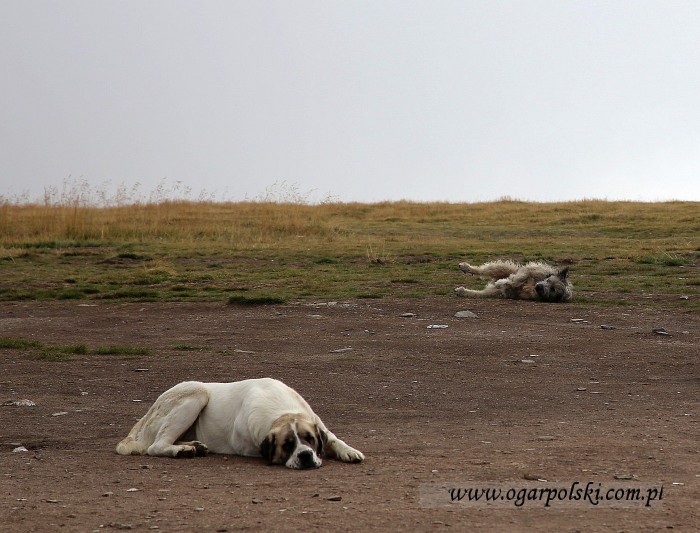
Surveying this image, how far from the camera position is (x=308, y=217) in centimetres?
2950

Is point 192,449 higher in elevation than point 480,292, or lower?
lower

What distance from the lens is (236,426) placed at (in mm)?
6508

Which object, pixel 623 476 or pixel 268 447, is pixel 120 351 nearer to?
pixel 268 447

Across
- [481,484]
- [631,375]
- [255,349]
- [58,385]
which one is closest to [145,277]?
[255,349]

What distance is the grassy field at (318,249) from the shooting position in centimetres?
1612

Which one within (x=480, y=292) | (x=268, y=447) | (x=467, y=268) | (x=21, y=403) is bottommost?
(x=21, y=403)

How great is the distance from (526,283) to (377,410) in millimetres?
7549

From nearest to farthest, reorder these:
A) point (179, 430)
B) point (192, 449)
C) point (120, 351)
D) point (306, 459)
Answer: point (306, 459) < point (192, 449) < point (179, 430) < point (120, 351)

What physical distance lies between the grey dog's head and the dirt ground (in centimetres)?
28

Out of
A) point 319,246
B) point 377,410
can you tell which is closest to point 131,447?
point 377,410

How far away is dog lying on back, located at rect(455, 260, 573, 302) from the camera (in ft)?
47.9

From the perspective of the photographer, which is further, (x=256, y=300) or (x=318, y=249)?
(x=318, y=249)

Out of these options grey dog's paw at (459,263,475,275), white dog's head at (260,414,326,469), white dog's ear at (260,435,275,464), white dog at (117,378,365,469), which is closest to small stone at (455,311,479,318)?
grey dog's paw at (459,263,475,275)

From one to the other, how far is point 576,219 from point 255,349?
67.7 feet
